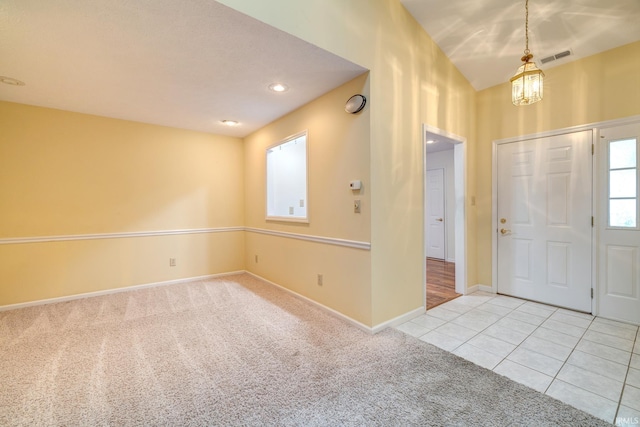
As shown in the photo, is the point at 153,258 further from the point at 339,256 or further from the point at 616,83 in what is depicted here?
the point at 616,83

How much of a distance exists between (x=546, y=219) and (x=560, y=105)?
1.35m

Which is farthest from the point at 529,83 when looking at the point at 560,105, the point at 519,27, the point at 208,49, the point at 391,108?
the point at 208,49

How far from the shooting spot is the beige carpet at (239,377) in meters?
1.54

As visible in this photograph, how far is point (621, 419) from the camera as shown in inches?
59.5

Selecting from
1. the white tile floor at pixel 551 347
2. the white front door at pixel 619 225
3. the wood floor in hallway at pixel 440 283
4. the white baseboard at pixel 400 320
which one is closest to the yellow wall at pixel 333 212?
the white baseboard at pixel 400 320

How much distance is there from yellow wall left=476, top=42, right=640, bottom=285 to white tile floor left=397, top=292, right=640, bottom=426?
95cm

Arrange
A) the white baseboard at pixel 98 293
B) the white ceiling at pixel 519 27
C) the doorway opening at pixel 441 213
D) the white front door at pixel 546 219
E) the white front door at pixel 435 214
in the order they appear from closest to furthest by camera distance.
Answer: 1. the white ceiling at pixel 519 27
2. the white front door at pixel 546 219
3. the white baseboard at pixel 98 293
4. the doorway opening at pixel 441 213
5. the white front door at pixel 435 214

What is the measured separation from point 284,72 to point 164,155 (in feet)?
8.77

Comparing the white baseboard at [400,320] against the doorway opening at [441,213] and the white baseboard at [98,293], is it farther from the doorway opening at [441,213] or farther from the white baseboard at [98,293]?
the white baseboard at [98,293]

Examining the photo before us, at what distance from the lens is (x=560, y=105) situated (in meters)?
3.12

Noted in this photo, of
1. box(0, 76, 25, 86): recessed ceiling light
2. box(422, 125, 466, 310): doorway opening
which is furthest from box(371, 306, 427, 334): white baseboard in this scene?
box(0, 76, 25, 86): recessed ceiling light

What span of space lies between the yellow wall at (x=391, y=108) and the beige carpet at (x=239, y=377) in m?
0.64

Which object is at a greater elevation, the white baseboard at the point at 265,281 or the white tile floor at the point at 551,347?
the white baseboard at the point at 265,281

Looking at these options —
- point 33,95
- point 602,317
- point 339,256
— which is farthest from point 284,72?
point 602,317
